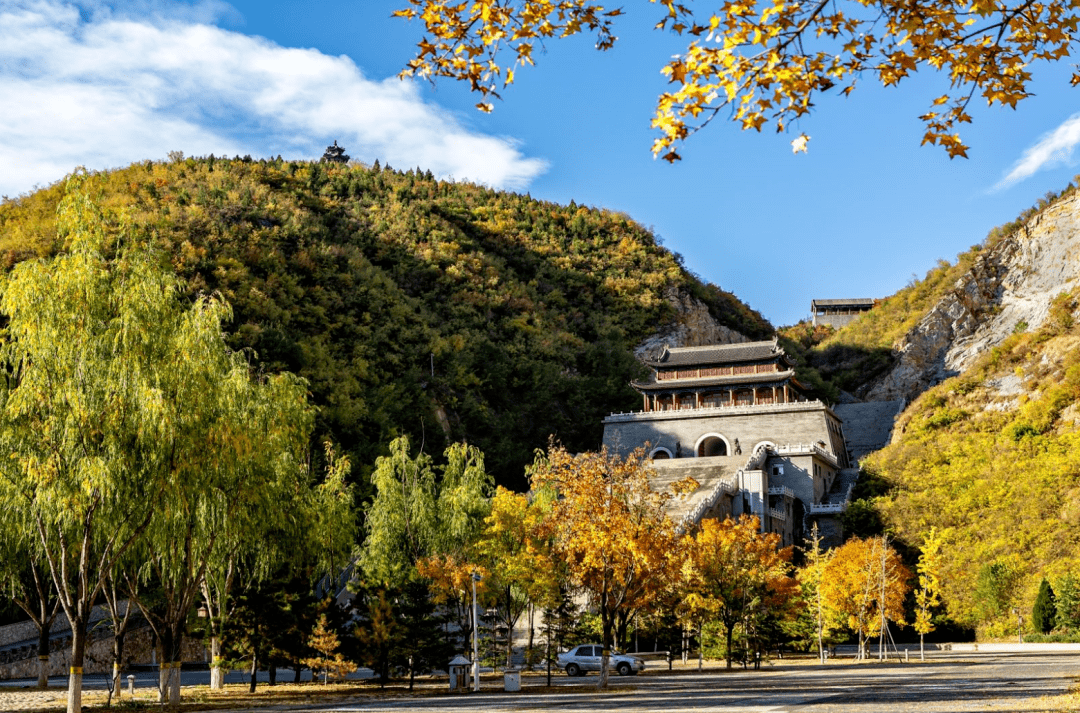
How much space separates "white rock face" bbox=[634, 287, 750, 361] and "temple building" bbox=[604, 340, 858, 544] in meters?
12.3

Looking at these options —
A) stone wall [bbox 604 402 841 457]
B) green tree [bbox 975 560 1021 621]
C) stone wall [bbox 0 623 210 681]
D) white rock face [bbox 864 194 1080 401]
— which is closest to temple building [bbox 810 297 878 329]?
white rock face [bbox 864 194 1080 401]

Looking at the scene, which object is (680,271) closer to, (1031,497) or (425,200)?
(425,200)

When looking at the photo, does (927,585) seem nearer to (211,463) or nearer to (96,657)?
(211,463)

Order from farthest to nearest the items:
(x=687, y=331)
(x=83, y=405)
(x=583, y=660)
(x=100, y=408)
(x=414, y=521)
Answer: (x=687, y=331)
(x=414, y=521)
(x=583, y=660)
(x=100, y=408)
(x=83, y=405)

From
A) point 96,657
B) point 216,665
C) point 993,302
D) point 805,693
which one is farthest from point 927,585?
point 993,302

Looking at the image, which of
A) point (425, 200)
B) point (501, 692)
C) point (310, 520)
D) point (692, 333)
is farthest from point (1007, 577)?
point (425, 200)

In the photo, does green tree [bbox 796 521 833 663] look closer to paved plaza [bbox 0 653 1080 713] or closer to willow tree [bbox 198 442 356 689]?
paved plaza [bbox 0 653 1080 713]

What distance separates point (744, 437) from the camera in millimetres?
52188

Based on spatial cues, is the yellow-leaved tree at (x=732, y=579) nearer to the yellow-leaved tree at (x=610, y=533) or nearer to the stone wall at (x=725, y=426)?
the yellow-leaved tree at (x=610, y=533)

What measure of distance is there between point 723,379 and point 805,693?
129 feet

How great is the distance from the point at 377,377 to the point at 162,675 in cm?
3742

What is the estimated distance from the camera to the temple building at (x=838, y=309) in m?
91.5

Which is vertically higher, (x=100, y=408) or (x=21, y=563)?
(x=100, y=408)

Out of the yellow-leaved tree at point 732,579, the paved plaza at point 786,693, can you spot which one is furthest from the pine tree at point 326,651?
the yellow-leaved tree at point 732,579
